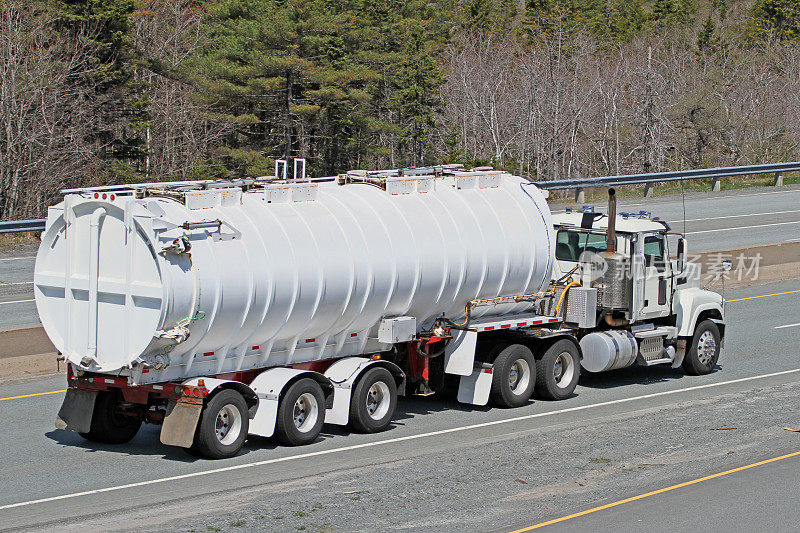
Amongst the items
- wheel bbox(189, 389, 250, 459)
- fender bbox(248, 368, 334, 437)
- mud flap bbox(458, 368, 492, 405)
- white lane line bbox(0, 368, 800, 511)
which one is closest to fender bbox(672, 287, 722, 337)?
white lane line bbox(0, 368, 800, 511)

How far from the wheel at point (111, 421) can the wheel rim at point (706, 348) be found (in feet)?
32.4

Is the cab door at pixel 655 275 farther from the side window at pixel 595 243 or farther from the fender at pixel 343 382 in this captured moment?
the fender at pixel 343 382

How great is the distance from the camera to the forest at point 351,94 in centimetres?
4453

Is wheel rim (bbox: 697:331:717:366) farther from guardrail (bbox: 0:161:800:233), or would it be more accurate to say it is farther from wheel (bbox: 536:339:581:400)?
guardrail (bbox: 0:161:800:233)

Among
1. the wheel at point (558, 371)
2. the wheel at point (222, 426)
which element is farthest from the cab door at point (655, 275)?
the wheel at point (222, 426)

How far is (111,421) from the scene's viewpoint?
1465cm

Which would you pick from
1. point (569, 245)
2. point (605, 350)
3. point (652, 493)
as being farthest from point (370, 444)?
point (569, 245)

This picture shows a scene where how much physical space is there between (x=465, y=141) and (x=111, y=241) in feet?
168

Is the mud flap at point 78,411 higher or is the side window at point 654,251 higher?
the side window at point 654,251

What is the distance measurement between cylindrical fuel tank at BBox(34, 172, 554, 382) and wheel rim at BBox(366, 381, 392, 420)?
0.58 meters

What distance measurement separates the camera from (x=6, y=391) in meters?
17.9

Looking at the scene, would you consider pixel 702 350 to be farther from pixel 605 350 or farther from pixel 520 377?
pixel 520 377

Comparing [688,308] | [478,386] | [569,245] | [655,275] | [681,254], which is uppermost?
[569,245]

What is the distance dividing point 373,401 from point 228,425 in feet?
7.76
